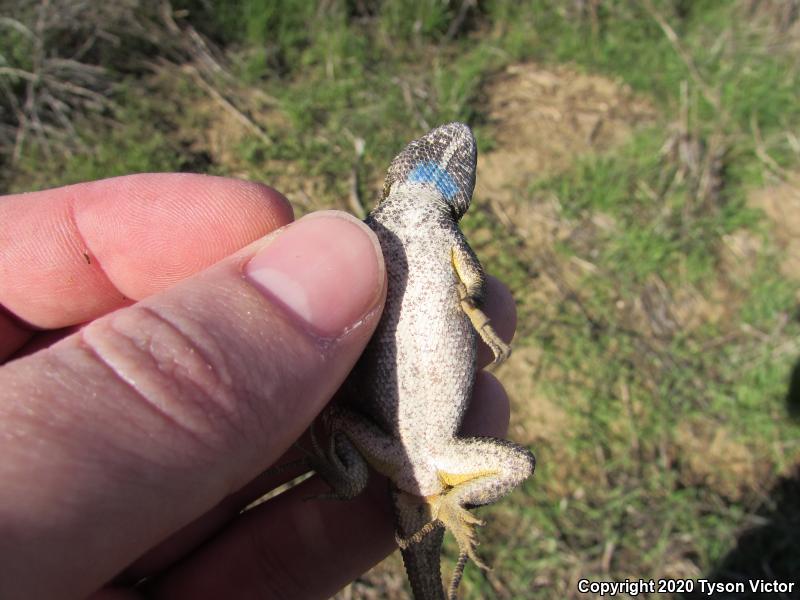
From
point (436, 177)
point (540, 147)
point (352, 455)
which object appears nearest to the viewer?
point (352, 455)

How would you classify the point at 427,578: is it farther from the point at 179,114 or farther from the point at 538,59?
the point at 538,59

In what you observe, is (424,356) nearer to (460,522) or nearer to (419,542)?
(460,522)

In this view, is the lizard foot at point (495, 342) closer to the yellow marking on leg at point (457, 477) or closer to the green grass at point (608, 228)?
the yellow marking on leg at point (457, 477)

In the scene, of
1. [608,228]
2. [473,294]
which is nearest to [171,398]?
[473,294]

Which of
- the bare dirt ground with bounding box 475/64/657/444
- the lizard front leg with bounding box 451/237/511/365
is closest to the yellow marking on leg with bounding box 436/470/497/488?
the lizard front leg with bounding box 451/237/511/365

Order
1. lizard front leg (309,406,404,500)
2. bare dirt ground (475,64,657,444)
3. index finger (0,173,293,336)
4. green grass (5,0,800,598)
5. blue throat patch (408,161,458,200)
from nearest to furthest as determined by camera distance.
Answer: lizard front leg (309,406,404,500) → blue throat patch (408,161,458,200) → index finger (0,173,293,336) → green grass (5,0,800,598) → bare dirt ground (475,64,657,444)

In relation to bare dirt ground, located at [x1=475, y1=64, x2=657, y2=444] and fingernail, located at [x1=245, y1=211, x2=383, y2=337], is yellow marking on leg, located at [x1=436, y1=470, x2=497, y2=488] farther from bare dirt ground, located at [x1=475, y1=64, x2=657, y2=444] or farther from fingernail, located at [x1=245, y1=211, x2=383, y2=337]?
bare dirt ground, located at [x1=475, y1=64, x2=657, y2=444]

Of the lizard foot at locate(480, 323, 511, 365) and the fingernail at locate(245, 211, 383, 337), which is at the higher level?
the fingernail at locate(245, 211, 383, 337)
